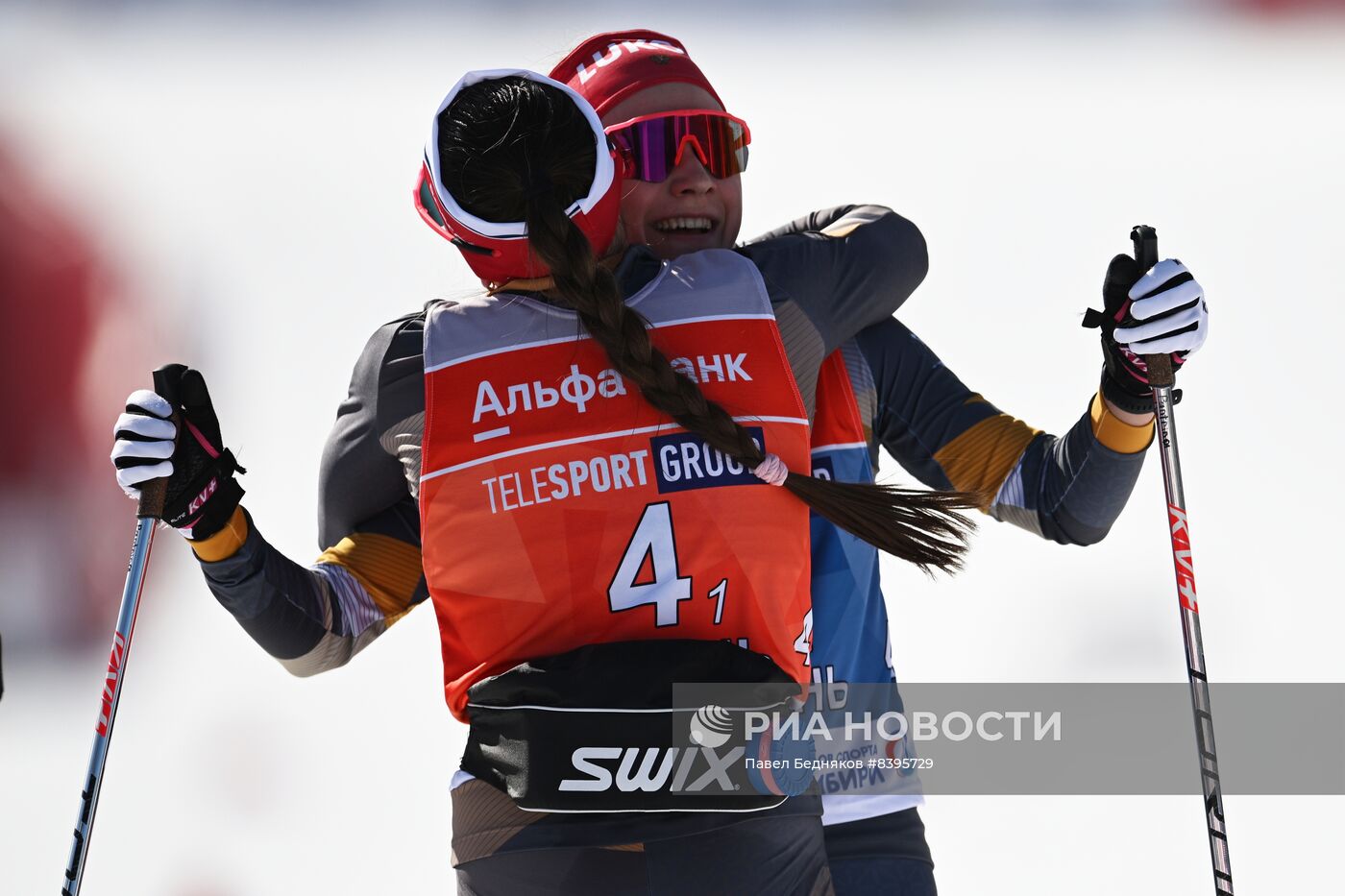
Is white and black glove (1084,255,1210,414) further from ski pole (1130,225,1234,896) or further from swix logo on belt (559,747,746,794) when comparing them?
swix logo on belt (559,747,746,794)

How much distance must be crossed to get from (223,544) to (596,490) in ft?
1.94

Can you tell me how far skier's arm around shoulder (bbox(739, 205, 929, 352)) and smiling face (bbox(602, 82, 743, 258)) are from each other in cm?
20

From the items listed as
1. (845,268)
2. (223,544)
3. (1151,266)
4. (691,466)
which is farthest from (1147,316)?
(223,544)

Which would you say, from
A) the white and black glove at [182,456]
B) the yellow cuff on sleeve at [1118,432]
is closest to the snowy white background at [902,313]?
the yellow cuff on sleeve at [1118,432]

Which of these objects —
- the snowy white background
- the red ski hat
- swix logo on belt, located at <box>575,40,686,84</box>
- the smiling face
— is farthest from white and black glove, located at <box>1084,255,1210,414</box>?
the snowy white background

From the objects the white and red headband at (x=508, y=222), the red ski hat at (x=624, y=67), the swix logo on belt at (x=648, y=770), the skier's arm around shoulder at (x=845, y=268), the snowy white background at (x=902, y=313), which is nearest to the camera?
the swix logo on belt at (x=648, y=770)

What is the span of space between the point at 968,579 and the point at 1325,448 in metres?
1.01

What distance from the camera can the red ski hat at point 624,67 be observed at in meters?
2.12

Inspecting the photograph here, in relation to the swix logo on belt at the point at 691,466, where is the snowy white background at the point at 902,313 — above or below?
above

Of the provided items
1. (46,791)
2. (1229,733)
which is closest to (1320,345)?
(1229,733)

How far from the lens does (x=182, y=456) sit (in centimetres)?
182

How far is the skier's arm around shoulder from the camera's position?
1690mm

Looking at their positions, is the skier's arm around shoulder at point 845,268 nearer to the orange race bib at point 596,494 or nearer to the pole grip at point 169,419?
the orange race bib at point 596,494

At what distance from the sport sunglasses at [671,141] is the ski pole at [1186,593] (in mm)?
587
